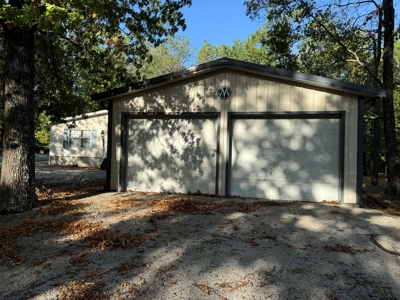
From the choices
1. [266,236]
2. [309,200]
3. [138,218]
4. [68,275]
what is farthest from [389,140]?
[68,275]

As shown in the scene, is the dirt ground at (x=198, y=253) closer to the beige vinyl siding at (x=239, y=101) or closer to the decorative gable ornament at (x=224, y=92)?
the beige vinyl siding at (x=239, y=101)

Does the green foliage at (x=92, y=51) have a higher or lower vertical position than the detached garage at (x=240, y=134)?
higher

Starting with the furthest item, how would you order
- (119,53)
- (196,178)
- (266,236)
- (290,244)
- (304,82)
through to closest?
(119,53), (196,178), (304,82), (266,236), (290,244)

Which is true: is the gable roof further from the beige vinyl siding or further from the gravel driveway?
the gravel driveway

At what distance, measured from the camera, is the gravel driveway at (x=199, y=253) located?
3.09 meters

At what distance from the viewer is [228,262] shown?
374cm

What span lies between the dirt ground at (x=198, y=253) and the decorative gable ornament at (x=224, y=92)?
2.97 metres

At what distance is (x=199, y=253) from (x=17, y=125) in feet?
14.6

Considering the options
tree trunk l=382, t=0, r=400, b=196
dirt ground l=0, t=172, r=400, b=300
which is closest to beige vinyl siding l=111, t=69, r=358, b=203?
dirt ground l=0, t=172, r=400, b=300

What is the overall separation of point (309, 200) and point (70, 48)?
873 cm

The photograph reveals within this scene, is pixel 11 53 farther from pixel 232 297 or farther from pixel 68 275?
pixel 232 297

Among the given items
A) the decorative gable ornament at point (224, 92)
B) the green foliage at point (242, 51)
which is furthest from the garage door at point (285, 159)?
the green foliage at point (242, 51)

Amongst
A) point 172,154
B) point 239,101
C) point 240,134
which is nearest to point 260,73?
point 239,101

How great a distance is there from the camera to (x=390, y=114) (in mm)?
10234
